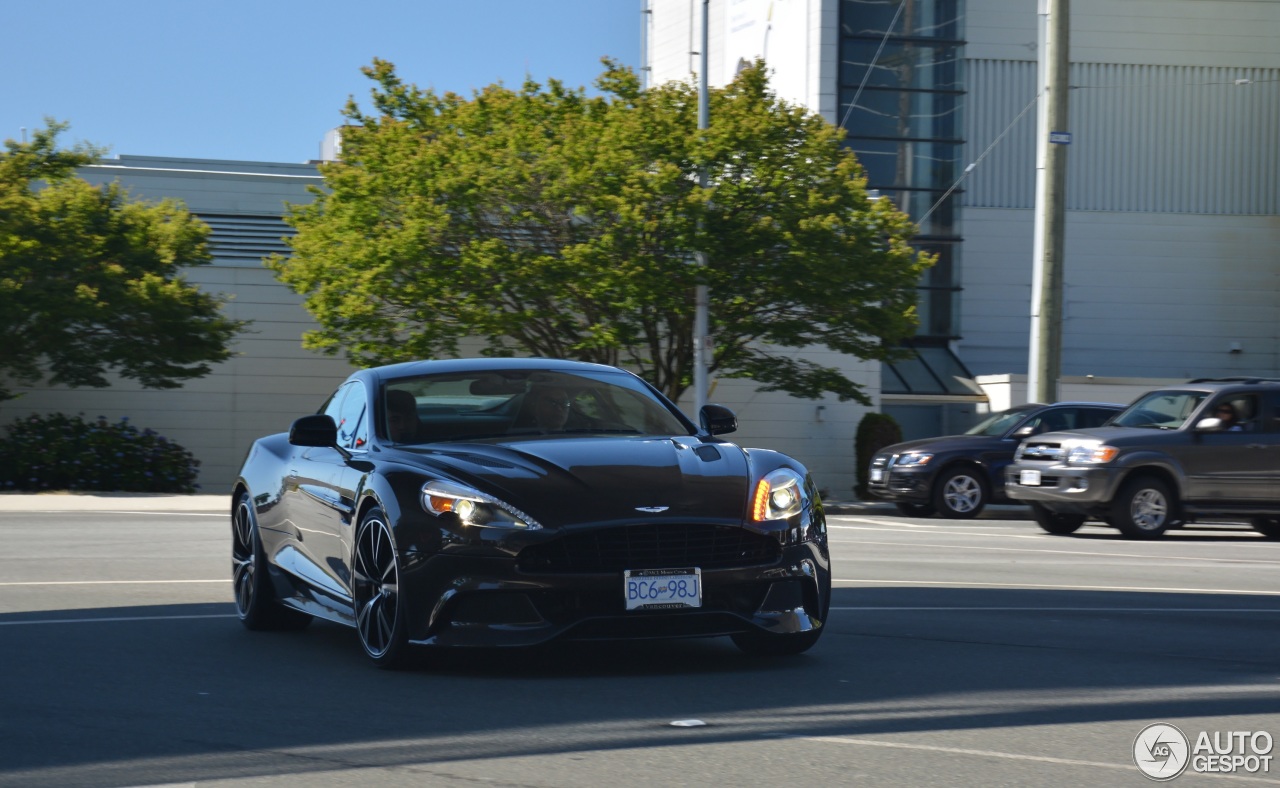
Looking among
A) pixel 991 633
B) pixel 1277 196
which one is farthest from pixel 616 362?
pixel 1277 196

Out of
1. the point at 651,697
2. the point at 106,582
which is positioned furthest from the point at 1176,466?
the point at 651,697

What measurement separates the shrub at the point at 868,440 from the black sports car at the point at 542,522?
2367 cm

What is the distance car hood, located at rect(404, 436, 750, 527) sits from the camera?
720cm

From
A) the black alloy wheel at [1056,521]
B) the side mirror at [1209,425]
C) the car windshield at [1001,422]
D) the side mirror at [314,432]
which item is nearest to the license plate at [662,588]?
the side mirror at [314,432]

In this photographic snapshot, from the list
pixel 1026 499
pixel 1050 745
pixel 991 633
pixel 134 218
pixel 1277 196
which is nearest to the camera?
pixel 1050 745

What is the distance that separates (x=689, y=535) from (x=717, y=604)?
0.32 meters

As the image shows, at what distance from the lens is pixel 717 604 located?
7344 mm

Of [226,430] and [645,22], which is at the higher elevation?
[645,22]

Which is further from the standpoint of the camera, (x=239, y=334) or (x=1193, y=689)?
(x=239, y=334)

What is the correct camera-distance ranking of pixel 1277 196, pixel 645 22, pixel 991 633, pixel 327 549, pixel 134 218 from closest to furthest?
pixel 327 549, pixel 991 633, pixel 134 218, pixel 1277 196, pixel 645 22

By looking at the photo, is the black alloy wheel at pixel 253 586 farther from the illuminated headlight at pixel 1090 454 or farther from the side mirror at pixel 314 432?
the illuminated headlight at pixel 1090 454

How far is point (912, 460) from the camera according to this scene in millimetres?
24016

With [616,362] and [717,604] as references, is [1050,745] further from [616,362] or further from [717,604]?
[616,362]

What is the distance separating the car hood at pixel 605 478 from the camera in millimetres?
7203
